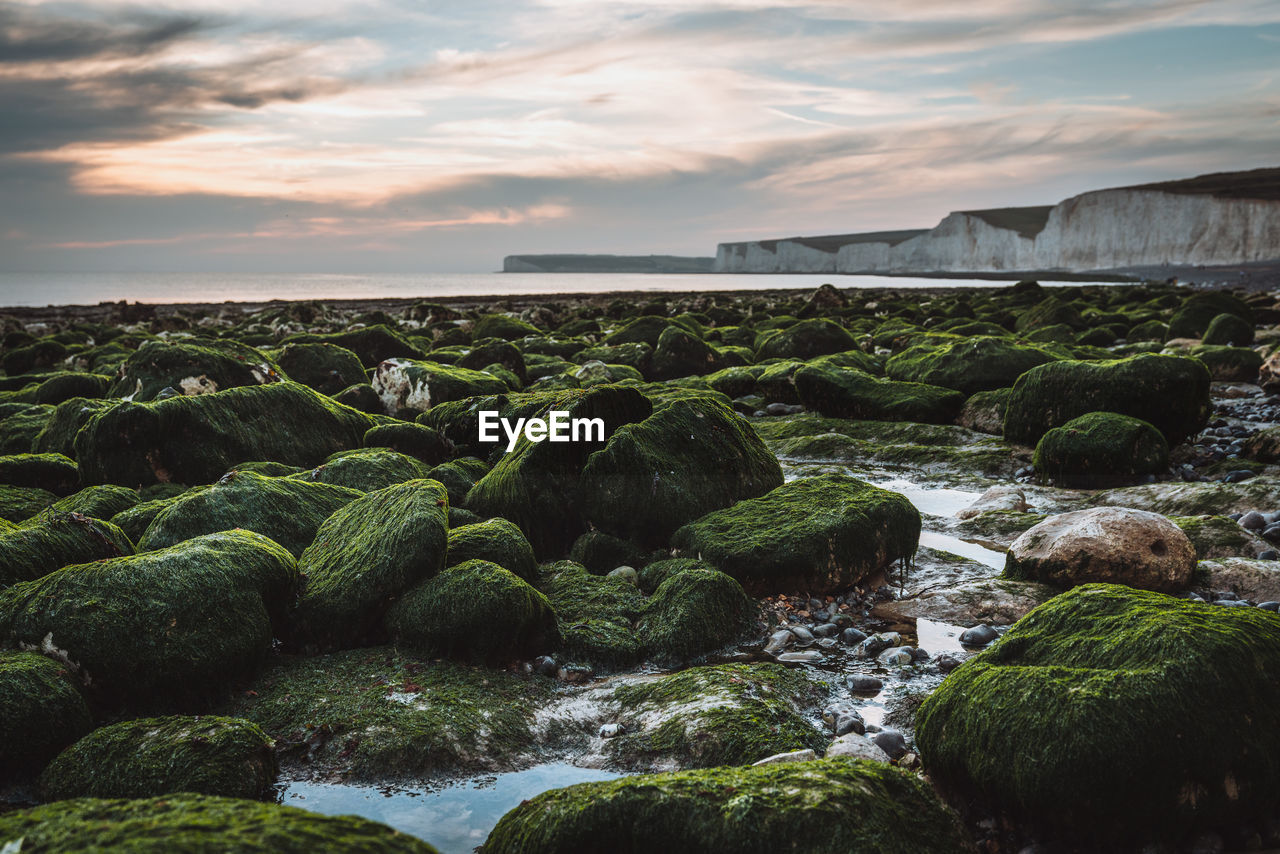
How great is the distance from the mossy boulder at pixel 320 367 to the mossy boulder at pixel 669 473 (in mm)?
7235

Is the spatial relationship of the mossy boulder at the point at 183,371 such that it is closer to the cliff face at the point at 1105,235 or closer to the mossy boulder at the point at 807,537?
the mossy boulder at the point at 807,537

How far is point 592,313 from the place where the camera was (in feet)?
126

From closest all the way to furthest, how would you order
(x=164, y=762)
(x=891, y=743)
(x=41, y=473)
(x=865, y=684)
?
1. (x=164, y=762)
2. (x=891, y=743)
3. (x=865, y=684)
4. (x=41, y=473)

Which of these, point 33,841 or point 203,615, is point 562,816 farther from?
point 203,615

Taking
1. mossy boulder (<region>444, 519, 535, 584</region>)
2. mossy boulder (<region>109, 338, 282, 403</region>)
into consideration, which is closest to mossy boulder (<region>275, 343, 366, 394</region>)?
mossy boulder (<region>109, 338, 282, 403</region>)

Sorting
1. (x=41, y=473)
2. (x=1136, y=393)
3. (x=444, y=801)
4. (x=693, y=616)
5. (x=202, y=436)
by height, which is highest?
(x=1136, y=393)

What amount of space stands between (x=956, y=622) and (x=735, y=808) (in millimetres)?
3478

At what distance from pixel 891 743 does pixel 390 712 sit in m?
2.69

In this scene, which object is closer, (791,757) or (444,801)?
(791,757)

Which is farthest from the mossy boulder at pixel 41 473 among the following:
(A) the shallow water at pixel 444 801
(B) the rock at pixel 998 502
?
(B) the rock at pixel 998 502

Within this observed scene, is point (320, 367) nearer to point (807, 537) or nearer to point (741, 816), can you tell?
point (807, 537)

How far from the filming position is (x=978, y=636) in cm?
566

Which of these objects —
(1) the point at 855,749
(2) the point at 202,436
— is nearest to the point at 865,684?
(1) the point at 855,749

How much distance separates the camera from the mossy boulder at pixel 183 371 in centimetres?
1039
